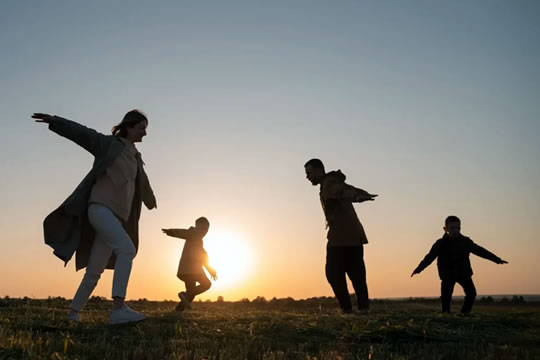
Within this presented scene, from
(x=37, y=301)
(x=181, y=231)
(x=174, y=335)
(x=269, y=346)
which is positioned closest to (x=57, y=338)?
(x=174, y=335)

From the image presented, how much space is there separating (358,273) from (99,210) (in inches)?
185

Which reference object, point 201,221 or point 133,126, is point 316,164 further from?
point 133,126

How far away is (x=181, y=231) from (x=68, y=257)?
452 centimetres

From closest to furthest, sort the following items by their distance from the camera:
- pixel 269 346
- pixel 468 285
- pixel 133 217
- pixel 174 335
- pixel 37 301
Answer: pixel 269 346 < pixel 174 335 < pixel 133 217 < pixel 468 285 < pixel 37 301

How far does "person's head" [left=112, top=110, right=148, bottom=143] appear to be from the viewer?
7.15 meters

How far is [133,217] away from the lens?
291 inches

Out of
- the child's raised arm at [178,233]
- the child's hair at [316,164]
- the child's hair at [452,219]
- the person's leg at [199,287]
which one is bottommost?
the person's leg at [199,287]

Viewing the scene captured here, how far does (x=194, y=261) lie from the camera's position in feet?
36.5

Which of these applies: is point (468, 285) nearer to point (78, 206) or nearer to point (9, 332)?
point (78, 206)

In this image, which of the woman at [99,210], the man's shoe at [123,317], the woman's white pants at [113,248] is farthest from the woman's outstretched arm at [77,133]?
the man's shoe at [123,317]

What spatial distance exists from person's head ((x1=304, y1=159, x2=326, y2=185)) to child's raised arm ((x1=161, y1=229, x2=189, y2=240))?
295 cm

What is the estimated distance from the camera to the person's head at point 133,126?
7.15 m

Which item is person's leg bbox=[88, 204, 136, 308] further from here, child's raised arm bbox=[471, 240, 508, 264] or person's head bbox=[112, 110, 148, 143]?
child's raised arm bbox=[471, 240, 508, 264]

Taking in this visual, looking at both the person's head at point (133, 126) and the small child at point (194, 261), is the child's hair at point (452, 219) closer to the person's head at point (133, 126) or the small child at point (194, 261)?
the small child at point (194, 261)
